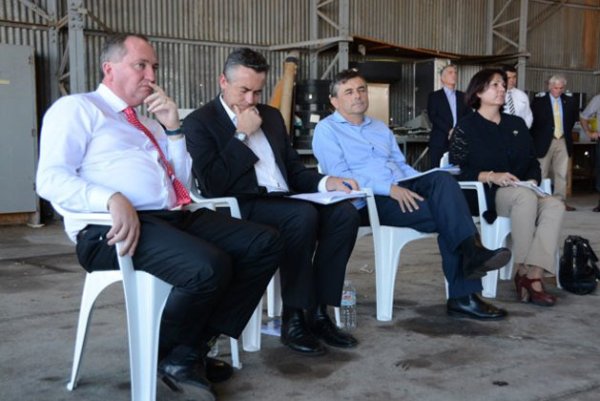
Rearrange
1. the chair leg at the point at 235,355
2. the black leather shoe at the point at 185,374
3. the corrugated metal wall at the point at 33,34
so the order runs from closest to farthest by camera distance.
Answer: the black leather shoe at the point at 185,374 → the chair leg at the point at 235,355 → the corrugated metal wall at the point at 33,34

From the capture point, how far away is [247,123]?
106 inches

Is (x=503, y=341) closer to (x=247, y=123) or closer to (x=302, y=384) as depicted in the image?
(x=302, y=384)

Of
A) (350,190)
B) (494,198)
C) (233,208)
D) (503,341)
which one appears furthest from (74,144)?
(494,198)

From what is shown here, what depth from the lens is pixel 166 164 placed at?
2.31 m

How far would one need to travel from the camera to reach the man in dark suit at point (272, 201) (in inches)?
104

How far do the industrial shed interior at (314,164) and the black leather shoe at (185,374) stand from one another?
157 millimetres

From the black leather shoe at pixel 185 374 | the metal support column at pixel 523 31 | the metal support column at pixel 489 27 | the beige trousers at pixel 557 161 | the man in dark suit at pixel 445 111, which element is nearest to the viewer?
the black leather shoe at pixel 185 374

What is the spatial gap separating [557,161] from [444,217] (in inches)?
212

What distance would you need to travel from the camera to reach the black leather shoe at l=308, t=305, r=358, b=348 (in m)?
2.76

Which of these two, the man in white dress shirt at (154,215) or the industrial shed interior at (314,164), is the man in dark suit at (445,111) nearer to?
the industrial shed interior at (314,164)

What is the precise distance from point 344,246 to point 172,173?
2.74ft

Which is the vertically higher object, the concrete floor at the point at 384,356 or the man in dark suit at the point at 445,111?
the man in dark suit at the point at 445,111

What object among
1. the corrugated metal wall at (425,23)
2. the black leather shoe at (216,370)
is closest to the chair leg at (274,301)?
the black leather shoe at (216,370)

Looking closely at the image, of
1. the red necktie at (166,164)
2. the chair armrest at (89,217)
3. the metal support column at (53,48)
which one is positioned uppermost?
the metal support column at (53,48)
